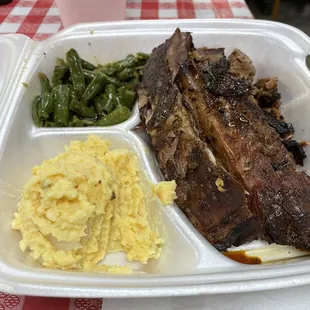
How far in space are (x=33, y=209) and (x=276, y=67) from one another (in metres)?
1.94

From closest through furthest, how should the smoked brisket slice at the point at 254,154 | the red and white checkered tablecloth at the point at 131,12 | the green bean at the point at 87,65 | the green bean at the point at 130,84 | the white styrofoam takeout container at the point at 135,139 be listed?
1. the white styrofoam takeout container at the point at 135,139
2. the smoked brisket slice at the point at 254,154
3. the green bean at the point at 130,84
4. the green bean at the point at 87,65
5. the red and white checkered tablecloth at the point at 131,12

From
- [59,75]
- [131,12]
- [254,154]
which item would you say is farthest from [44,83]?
[131,12]

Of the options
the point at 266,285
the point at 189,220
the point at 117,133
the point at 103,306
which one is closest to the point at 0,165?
the point at 117,133

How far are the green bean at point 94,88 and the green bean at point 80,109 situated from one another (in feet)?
0.19

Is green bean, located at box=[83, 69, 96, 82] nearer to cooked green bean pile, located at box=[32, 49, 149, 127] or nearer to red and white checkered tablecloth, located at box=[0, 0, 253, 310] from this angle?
cooked green bean pile, located at box=[32, 49, 149, 127]

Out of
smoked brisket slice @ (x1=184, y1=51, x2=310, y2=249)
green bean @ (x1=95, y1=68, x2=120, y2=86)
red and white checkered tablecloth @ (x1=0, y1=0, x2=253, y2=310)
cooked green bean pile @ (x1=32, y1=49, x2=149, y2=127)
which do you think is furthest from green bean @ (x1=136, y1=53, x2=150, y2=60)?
red and white checkered tablecloth @ (x1=0, y1=0, x2=253, y2=310)

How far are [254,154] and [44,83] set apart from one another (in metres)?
1.52

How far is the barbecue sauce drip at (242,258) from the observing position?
65.2 inches

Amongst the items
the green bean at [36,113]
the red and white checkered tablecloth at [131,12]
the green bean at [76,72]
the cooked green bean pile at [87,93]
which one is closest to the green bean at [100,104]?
the cooked green bean pile at [87,93]

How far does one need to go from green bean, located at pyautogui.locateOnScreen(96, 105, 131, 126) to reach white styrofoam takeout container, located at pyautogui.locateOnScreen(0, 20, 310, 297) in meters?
0.06

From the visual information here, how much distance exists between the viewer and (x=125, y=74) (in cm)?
250

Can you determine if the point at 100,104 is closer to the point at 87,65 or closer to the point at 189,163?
the point at 87,65

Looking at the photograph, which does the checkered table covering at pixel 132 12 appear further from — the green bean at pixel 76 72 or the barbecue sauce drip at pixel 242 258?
the barbecue sauce drip at pixel 242 258

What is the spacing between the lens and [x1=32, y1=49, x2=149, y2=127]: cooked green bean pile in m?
2.26
